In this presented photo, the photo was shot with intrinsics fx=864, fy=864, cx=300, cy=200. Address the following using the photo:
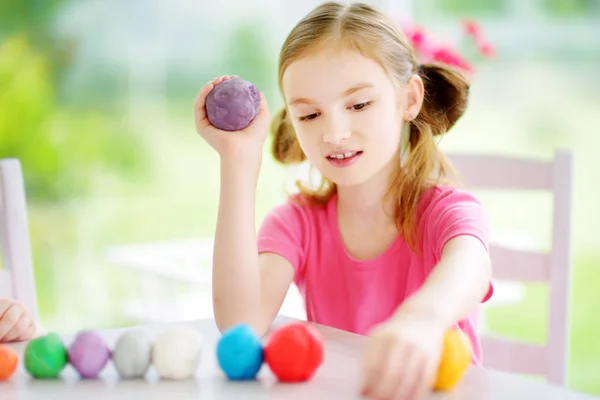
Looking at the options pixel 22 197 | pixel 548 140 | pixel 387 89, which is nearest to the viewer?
pixel 387 89

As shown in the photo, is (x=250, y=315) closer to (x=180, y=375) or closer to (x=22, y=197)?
(x=180, y=375)

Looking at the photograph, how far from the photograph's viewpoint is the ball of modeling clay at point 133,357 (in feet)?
2.54

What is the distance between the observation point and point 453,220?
3.47 ft

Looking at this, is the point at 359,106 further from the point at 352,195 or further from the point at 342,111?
the point at 352,195

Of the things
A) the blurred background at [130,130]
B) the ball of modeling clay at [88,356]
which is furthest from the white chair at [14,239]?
the blurred background at [130,130]

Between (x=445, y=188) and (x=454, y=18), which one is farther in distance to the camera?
(x=454, y=18)

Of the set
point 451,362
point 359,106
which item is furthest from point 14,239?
point 451,362

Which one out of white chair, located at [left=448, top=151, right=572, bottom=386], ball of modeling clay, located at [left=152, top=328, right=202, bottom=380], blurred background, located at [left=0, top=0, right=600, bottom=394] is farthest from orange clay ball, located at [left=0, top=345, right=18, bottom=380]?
blurred background, located at [left=0, top=0, right=600, bottom=394]

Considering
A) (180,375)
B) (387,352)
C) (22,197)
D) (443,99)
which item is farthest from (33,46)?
(387,352)

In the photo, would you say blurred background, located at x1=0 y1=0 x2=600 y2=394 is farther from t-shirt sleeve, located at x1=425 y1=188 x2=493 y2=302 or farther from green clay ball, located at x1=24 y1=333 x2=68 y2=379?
green clay ball, located at x1=24 y1=333 x2=68 y2=379

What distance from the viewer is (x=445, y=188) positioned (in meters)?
1.19

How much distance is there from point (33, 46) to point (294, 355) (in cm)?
218

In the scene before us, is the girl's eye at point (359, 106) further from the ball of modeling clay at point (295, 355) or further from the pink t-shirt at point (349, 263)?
the ball of modeling clay at point (295, 355)

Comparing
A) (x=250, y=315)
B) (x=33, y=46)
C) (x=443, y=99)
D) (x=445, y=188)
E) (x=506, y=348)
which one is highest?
(x=33, y=46)
